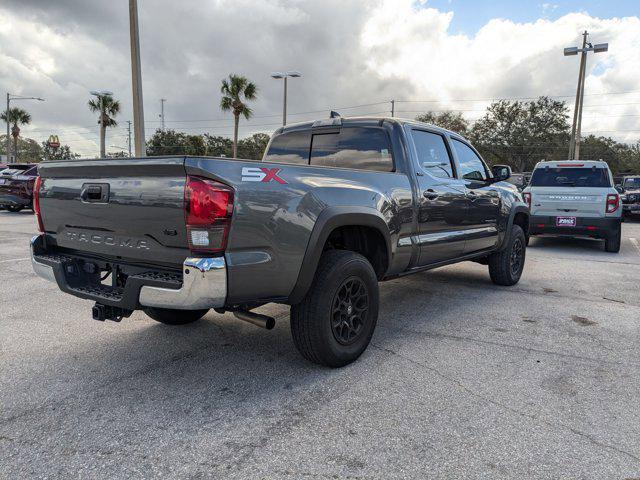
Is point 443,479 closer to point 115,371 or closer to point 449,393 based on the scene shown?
point 449,393

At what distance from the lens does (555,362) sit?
3652 millimetres

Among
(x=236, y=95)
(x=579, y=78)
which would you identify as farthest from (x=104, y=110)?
(x=579, y=78)

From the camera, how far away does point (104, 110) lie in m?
34.7

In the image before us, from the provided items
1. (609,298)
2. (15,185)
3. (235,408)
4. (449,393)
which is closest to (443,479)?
(449,393)

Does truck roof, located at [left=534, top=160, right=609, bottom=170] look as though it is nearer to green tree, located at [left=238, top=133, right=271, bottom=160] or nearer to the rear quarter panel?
the rear quarter panel

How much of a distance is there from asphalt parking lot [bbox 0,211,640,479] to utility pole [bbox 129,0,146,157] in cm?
806

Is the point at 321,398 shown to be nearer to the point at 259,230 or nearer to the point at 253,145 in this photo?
the point at 259,230

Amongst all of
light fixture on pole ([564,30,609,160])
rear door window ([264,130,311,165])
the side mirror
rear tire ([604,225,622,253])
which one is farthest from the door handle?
light fixture on pole ([564,30,609,160])

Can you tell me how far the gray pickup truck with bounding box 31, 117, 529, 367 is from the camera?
2.67 metres

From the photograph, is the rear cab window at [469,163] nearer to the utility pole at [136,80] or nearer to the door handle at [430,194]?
the door handle at [430,194]

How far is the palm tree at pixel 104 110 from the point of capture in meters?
33.4

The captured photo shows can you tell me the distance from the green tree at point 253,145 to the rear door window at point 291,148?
4743 centimetres

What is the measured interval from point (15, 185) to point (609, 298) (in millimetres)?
16353

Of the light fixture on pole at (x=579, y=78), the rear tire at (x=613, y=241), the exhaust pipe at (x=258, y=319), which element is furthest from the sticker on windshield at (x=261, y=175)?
the light fixture on pole at (x=579, y=78)
